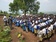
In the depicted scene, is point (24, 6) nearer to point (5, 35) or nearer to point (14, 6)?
point (14, 6)

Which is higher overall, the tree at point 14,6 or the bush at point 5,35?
the tree at point 14,6

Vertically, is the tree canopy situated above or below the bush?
above

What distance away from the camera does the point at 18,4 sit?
4781cm

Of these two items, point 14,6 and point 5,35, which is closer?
point 5,35

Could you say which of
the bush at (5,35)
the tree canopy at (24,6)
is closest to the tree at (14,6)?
the tree canopy at (24,6)

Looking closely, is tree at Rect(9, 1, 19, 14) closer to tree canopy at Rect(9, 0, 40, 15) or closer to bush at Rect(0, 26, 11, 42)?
tree canopy at Rect(9, 0, 40, 15)

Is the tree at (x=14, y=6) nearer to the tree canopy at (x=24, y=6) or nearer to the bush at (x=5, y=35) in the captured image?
the tree canopy at (x=24, y=6)

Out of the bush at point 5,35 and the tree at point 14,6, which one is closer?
the bush at point 5,35

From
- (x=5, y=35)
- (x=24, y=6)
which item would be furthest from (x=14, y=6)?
(x=5, y=35)

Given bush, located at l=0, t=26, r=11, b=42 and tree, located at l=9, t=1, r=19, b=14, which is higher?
tree, located at l=9, t=1, r=19, b=14

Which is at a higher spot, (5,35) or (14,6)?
(14,6)

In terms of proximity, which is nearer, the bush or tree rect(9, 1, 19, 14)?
the bush

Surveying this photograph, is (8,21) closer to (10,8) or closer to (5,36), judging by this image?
(5,36)

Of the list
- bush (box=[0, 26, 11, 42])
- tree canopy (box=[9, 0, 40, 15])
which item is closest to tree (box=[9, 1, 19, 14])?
tree canopy (box=[9, 0, 40, 15])
